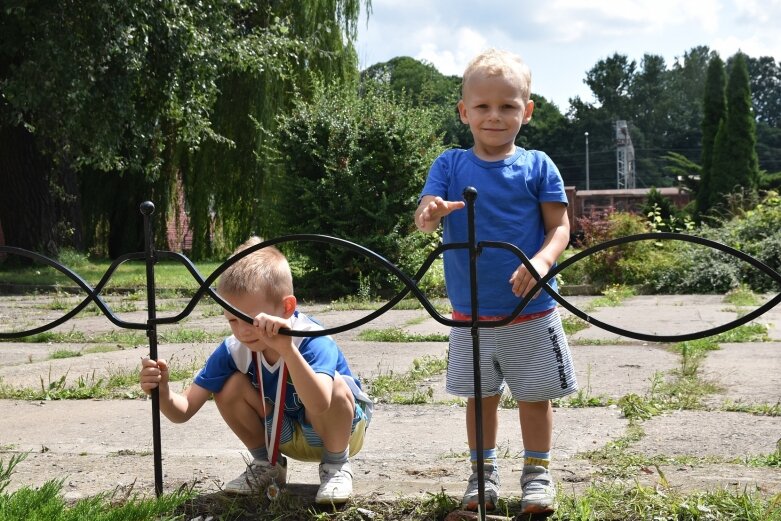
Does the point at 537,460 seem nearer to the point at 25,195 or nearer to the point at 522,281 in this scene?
the point at 522,281

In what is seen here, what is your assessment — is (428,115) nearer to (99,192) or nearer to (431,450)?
(431,450)

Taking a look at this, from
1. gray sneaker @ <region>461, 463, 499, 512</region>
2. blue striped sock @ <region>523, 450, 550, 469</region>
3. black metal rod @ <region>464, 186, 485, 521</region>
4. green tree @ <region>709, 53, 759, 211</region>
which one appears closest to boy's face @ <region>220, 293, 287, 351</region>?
black metal rod @ <region>464, 186, 485, 521</region>

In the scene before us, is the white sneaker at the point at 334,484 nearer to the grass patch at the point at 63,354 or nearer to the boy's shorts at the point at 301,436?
the boy's shorts at the point at 301,436

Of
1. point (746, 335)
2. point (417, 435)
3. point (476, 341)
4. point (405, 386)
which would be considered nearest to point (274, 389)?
point (476, 341)

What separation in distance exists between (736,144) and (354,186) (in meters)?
23.4

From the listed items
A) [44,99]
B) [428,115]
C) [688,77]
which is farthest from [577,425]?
[688,77]

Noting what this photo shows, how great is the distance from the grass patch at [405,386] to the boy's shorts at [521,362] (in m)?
1.64

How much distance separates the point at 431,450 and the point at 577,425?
2.48 ft

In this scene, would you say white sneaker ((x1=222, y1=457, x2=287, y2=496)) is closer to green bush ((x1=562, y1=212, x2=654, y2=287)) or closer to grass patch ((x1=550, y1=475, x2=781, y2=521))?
grass patch ((x1=550, y1=475, x2=781, y2=521))

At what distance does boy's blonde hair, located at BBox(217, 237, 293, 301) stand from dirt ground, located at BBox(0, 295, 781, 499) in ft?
2.20

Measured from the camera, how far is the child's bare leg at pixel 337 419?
2809mm

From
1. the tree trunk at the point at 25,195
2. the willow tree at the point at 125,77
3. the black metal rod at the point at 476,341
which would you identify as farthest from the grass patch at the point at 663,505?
→ the tree trunk at the point at 25,195

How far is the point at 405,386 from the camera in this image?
479 centimetres

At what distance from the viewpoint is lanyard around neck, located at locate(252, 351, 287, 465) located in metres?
2.84
